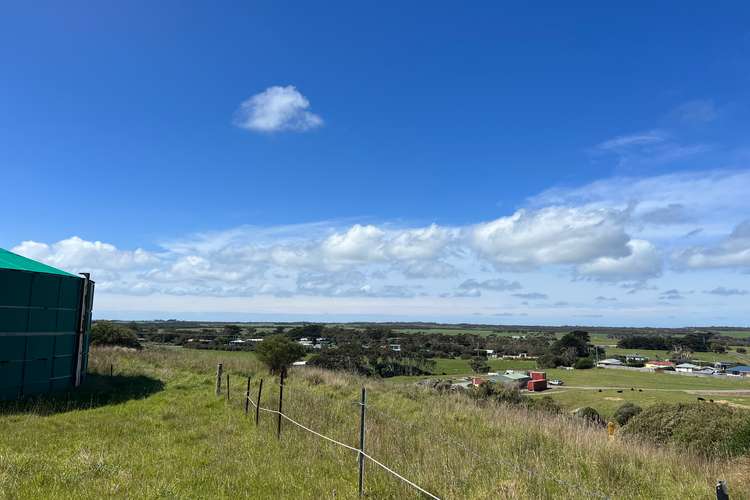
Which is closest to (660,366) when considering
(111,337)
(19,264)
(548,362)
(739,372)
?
(739,372)

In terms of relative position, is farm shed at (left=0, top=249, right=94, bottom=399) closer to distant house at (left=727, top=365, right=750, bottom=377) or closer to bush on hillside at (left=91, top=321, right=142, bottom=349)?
bush on hillside at (left=91, top=321, right=142, bottom=349)

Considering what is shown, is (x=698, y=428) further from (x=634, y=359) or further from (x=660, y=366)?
(x=634, y=359)

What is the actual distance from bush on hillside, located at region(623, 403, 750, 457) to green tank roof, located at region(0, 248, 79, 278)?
22415 mm

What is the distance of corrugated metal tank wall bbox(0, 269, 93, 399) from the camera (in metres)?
18.7

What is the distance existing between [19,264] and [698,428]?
25.3 meters

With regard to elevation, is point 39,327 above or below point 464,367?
above

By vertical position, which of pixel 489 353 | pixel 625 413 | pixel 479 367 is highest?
pixel 625 413

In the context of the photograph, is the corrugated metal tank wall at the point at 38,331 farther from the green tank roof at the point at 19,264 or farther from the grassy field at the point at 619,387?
the grassy field at the point at 619,387

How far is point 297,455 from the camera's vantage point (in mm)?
10203

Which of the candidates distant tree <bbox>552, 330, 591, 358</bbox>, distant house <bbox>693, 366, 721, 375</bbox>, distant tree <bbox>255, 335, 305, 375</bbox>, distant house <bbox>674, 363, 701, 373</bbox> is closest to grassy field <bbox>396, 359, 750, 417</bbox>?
distant tree <bbox>255, 335, 305, 375</bbox>

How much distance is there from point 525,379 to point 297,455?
93.4m

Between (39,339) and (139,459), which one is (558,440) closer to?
(139,459)

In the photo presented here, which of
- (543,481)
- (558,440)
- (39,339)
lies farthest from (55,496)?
(39,339)

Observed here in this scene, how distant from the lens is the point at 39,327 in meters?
20.1
